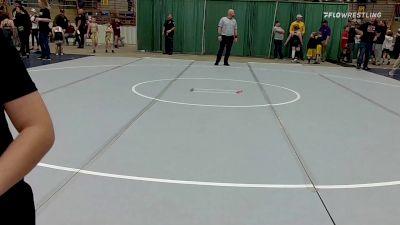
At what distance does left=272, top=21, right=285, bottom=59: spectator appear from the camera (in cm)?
1750

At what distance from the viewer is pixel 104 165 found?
4.05m

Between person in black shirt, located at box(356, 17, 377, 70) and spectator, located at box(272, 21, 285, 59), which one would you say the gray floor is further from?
spectator, located at box(272, 21, 285, 59)

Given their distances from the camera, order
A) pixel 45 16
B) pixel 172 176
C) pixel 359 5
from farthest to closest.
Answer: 1. pixel 359 5
2. pixel 45 16
3. pixel 172 176

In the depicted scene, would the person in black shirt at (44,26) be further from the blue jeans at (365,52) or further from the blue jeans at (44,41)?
the blue jeans at (365,52)

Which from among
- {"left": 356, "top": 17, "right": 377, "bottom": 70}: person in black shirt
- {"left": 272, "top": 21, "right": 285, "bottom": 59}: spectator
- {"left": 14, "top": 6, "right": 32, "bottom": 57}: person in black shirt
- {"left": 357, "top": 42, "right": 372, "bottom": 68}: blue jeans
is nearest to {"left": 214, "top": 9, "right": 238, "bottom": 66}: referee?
{"left": 272, "top": 21, "right": 285, "bottom": 59}: spectator

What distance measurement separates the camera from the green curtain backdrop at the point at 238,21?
18.3 metres

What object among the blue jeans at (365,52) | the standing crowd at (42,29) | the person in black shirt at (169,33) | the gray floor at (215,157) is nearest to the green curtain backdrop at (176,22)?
the person in black shirt at (169,33)

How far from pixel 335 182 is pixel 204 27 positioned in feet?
50.6

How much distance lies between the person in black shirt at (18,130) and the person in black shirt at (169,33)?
17.1 meters

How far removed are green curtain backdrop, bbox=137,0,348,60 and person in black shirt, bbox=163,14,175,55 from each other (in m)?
0.66

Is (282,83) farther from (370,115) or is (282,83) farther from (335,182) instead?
(335,182)

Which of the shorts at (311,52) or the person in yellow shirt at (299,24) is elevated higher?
the person in yellow shirt at (299,24)

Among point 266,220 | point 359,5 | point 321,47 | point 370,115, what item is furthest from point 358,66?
point 266,220

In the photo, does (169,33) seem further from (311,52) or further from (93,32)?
(311,52)
